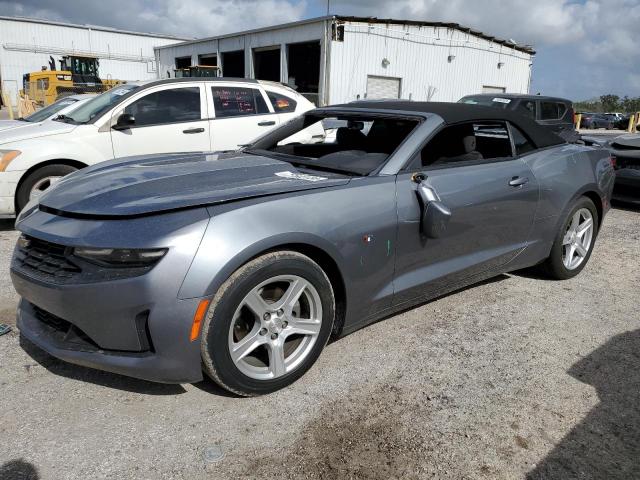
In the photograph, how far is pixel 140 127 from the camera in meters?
6.05

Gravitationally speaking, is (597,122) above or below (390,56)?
below

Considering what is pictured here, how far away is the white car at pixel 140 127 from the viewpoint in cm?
543

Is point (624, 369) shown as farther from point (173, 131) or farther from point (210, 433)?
point (173, 131)

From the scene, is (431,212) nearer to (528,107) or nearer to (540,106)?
(528,107)

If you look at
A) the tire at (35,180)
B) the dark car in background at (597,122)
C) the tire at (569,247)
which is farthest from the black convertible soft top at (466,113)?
the dark car in background at (597,122)

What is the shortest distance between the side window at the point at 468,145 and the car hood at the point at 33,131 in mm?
4360

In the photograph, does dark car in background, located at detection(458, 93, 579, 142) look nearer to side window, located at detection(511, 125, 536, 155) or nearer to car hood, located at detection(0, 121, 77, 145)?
side window, located at detection(511, 125, 536, 155)

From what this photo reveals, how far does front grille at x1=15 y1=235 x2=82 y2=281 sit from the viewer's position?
2344mm

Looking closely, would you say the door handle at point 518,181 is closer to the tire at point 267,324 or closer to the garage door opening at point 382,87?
→ the tire at point 267,324

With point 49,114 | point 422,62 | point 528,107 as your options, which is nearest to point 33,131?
point 49,114

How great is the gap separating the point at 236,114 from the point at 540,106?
7.04 meters

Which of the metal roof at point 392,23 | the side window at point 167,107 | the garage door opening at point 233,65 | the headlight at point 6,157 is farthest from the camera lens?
the garage door opening at point 233,65

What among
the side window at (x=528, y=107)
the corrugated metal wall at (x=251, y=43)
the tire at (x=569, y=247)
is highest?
the corrugated metal wall at (x=251, y=43)

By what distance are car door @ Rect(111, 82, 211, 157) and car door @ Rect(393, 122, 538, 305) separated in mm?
3720
